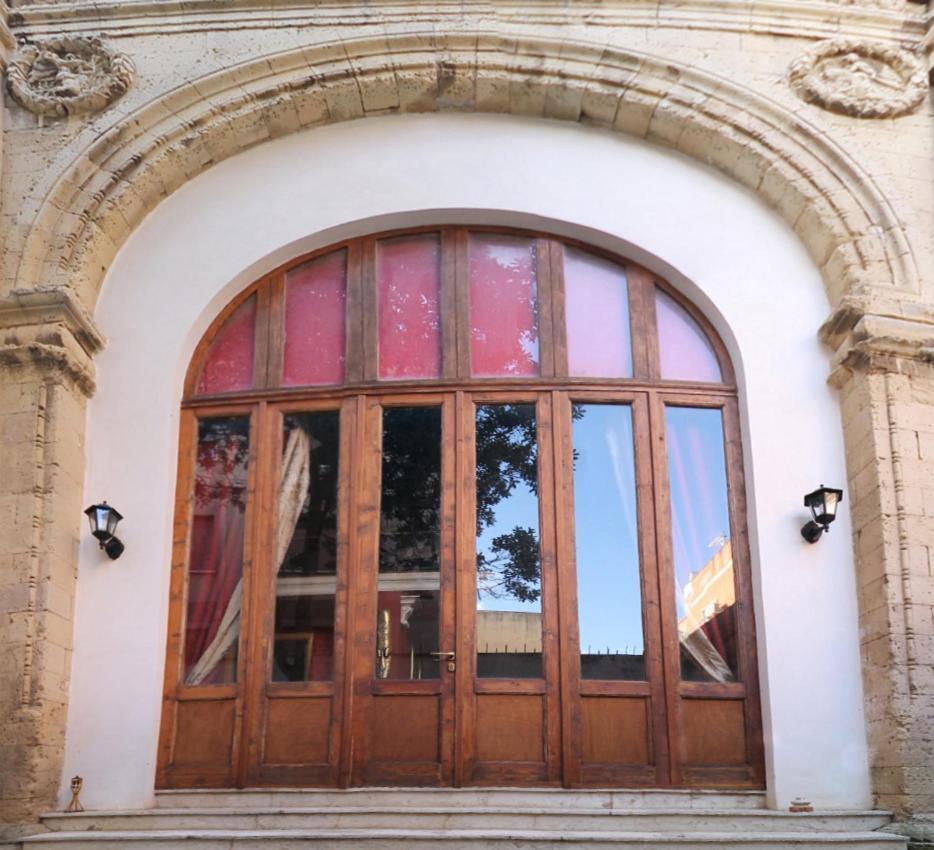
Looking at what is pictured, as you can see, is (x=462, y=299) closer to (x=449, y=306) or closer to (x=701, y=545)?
(x=449, y=306)

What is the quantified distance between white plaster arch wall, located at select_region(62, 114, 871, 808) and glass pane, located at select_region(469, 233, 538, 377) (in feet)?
0.61

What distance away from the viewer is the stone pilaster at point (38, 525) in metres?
6.64

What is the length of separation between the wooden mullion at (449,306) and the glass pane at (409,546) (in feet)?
0.94

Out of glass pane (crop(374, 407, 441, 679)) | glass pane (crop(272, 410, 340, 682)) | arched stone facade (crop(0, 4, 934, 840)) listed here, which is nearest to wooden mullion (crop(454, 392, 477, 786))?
glass pane (crop(374, 407, 441, 679))

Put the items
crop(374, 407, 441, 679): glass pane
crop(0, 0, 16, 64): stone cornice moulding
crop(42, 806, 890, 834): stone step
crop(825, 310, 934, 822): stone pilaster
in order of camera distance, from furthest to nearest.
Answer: crop(0, 0, 16, 64): stone cornice moulding
crop(374, 407, 441, 679): glass pane
crop(825, 310, 934, 822): stone pilaster
crop(42, 806, 890, 834): stone step

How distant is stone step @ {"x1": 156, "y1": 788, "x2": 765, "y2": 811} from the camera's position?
269 inches

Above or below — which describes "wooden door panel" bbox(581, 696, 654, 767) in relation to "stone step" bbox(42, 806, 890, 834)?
above

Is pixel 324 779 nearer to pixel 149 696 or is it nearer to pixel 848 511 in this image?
pixel 149 696

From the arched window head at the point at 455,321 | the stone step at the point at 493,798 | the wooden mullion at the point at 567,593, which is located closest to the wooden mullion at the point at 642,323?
the arched window head at the point at 455,321

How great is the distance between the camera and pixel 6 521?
698 cm

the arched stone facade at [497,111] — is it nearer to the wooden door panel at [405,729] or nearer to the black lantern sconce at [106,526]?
the black lantern sconce at [106,526]

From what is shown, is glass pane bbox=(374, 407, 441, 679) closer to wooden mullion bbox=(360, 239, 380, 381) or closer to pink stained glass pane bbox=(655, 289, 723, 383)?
wooden mullion bbox=(360, 239, 380, 381)

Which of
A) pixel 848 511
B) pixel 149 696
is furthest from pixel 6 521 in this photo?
pixel 848 511

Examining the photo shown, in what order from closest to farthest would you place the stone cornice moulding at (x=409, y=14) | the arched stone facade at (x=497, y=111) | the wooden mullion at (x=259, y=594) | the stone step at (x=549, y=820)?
the stone step at (x=549, y=820) → the arched stone facade at (x=497, y=111) → the wooden mullion at (x=259, y=594) → the stone cornice moulding at (x=409, y=14)
